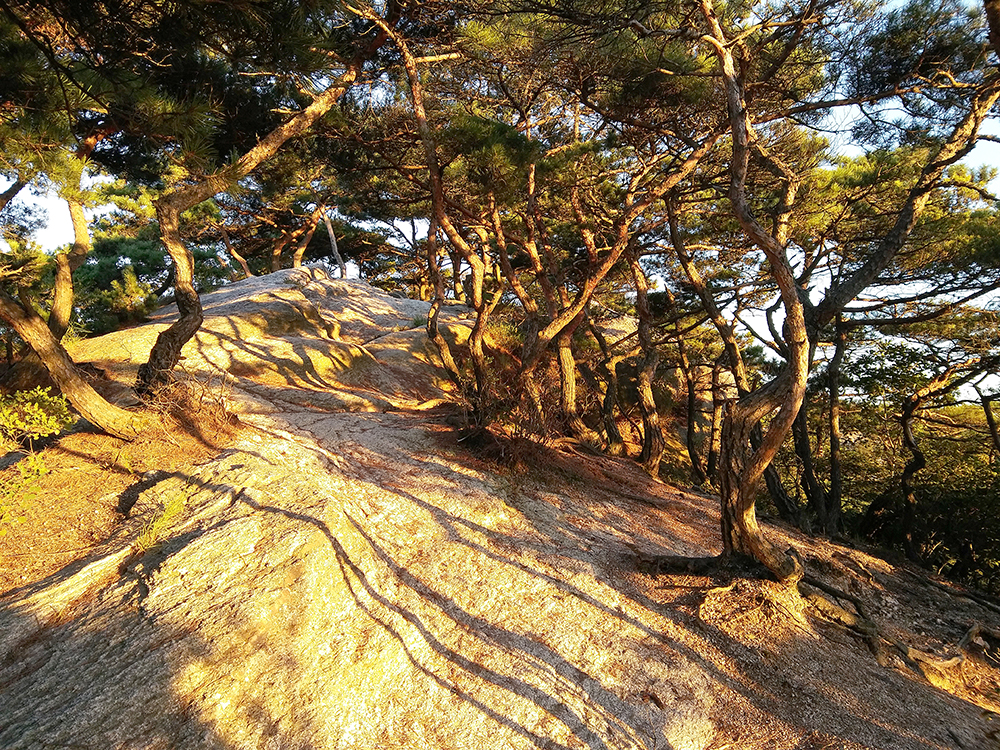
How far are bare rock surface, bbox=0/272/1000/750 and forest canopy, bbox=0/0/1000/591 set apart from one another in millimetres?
1134

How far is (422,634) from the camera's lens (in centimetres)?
368

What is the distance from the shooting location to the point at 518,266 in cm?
1358

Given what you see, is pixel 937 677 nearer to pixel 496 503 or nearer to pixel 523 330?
pixel 496 503

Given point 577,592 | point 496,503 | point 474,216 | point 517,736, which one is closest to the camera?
point 517,736

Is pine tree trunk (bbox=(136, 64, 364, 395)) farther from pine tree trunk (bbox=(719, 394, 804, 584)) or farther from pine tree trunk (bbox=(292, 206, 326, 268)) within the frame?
pine tree trunk (bbox=(292, 206, 326, 268))

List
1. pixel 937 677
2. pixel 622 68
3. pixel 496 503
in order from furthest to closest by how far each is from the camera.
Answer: pixel 622 68 → pixel 496 503 → pixel 937 677

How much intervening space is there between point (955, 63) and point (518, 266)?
29.7 feet

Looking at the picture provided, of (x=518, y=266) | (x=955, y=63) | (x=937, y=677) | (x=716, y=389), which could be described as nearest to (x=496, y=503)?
(x=937, y=677)

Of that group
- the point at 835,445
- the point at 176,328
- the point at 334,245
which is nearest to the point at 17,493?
the point at 176,328

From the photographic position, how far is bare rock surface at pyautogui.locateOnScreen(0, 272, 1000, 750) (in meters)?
2.92

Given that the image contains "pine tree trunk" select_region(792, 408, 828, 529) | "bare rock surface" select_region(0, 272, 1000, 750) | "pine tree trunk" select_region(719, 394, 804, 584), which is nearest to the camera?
"bare rock surface" select_region(0, 272, 1000, 750)

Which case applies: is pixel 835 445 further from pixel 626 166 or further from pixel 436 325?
pixel 436 325

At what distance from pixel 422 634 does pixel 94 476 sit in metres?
3.66

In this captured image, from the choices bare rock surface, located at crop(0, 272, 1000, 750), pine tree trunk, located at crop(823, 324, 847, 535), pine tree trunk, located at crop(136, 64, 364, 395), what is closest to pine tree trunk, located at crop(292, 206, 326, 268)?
pine tree trunk, located at crop(136, 64, 364, 395)
